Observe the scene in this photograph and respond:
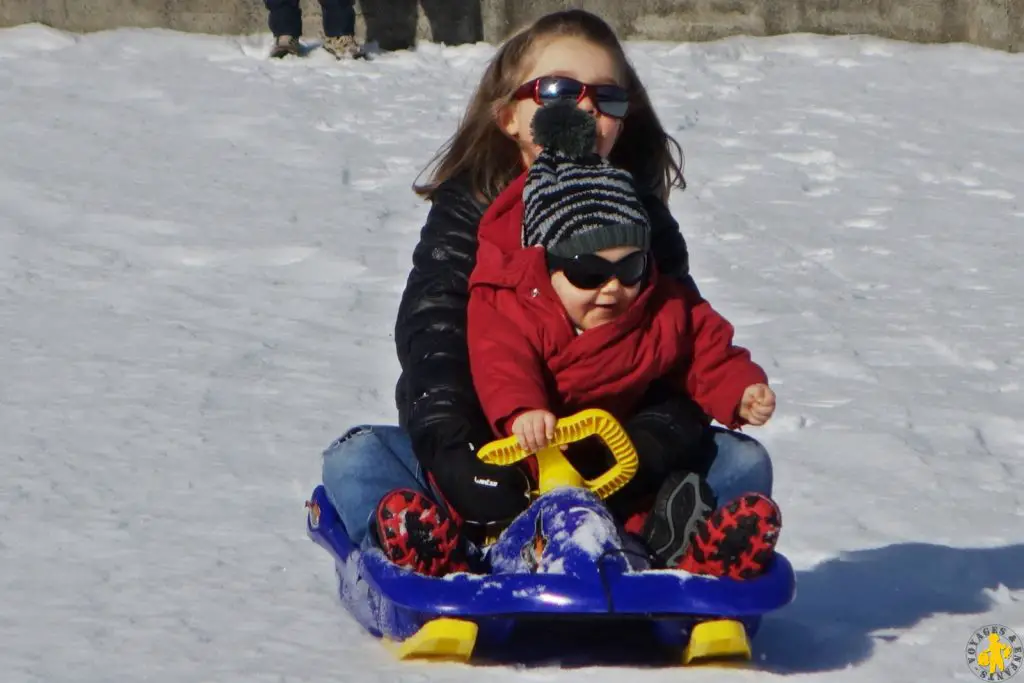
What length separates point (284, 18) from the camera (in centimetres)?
859

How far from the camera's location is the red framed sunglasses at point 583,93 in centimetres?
302

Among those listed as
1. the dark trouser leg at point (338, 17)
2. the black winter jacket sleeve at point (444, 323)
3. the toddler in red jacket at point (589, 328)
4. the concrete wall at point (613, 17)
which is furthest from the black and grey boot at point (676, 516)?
the concrete wall at point (613, 17)

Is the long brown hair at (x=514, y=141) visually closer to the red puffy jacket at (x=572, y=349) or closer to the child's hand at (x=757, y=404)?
the red puffy jacket at (x=572, y=349)

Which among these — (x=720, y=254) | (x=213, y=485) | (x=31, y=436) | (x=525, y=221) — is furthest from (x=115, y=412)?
(x=720, y=254)

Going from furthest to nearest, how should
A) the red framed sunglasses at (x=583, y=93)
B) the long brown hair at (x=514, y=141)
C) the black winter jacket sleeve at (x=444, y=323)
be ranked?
the long brown hair at (x=514, y=141) → the red framed sunglasses at (x=583, y=93) → the black winter jacket sleeve at (x=444, y=323)

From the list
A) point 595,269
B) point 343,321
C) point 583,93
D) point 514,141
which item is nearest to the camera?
point 595,269

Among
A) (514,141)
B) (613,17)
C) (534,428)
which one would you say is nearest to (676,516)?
(534,428)

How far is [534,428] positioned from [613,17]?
6895mm

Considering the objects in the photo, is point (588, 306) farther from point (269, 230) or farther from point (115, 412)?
point (269, 230)

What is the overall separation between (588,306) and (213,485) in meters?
1.44

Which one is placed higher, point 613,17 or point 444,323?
point 444,323

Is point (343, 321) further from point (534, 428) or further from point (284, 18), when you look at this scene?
point (284, 18)

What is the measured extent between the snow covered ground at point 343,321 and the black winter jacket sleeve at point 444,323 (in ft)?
1.31

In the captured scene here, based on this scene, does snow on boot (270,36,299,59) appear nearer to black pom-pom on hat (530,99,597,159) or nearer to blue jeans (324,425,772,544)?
blue jeans (324,425,772,544)
